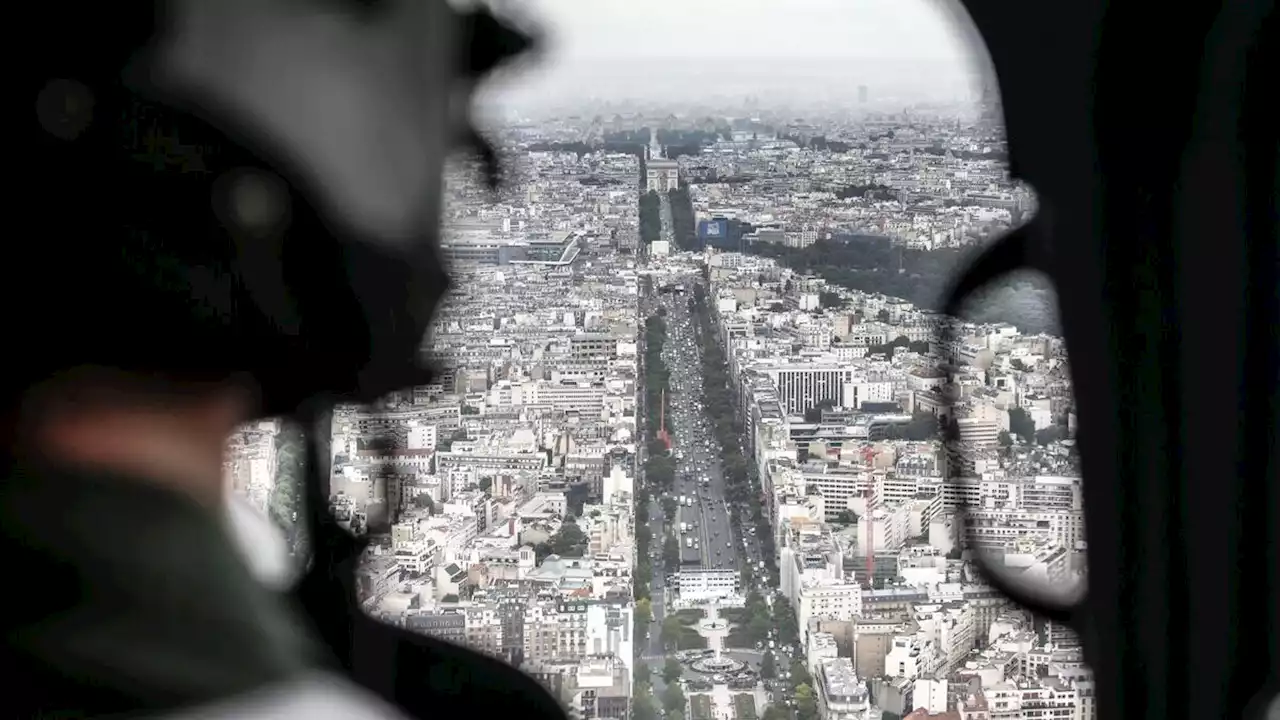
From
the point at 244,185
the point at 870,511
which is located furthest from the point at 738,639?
the point at 244,185

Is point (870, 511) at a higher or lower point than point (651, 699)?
higher

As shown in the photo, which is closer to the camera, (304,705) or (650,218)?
(304,705)

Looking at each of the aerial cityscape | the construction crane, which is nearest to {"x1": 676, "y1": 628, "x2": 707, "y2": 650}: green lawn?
the aerial cityscape

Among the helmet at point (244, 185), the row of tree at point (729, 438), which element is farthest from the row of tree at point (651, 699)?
the helmet at point (244, 185)

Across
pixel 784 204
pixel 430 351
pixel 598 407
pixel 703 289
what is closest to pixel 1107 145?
pixel 784 204

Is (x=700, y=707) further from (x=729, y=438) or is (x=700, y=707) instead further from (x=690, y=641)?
(x=729, y=438)
